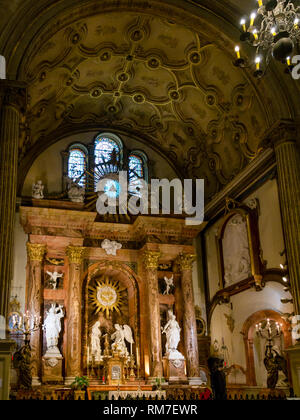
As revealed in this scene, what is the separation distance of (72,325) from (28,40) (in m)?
9.10

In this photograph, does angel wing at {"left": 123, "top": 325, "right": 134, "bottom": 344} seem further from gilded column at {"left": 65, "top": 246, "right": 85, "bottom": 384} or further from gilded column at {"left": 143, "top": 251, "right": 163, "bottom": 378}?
gilded column at {"left": 65, "top": 246, "right": 85, "bottom": 384}

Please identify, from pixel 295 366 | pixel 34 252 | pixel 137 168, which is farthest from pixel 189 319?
pixel 137 168

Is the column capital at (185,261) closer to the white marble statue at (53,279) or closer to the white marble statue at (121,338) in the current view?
the white marble statue at (121,338)

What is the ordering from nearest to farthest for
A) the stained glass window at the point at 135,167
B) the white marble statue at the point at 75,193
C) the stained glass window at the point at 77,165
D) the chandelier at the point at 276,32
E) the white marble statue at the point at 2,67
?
1. the chandelier at the point at 276,32
2. the white marble statue at the point at 2,67
3. the white marble statue at the point at 75,193
4. the stained glass window at the point at 77,165
5. the stained glass window at the point at 135,167

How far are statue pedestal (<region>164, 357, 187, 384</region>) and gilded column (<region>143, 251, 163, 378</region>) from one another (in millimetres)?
439

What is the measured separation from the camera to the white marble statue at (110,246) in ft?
62.0

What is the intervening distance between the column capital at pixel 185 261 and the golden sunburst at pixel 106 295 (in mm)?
2537

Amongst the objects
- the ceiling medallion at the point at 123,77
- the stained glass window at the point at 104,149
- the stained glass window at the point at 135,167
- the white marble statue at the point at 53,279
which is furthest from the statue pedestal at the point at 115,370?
the ceiling medallion at the point at 123,77

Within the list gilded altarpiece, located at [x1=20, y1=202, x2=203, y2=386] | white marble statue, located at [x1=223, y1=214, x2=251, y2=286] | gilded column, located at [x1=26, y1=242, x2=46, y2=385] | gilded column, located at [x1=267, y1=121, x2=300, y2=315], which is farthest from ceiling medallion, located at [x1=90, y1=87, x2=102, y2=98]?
gilded column, located at [x1=267, y1=121, x2=300, y2=315]

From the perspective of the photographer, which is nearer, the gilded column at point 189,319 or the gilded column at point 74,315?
the gilded column at point 74,315

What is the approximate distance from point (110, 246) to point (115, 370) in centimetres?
456

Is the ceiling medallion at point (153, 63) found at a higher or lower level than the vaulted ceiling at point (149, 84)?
higher

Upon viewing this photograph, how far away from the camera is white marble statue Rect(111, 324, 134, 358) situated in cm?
1736
